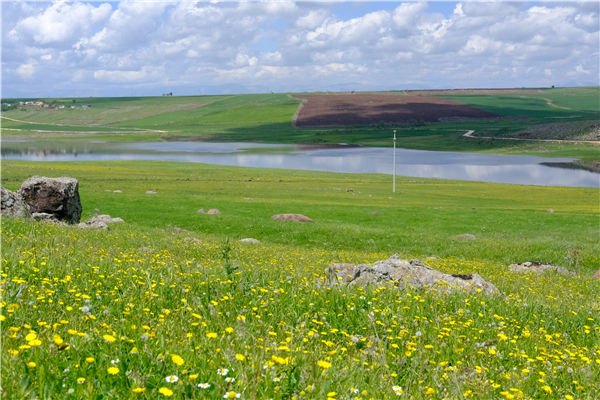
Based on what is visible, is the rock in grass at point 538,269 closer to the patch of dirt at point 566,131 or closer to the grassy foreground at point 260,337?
the grassy foreground at point 260,337

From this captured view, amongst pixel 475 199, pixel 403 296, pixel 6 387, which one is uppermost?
pixel 6 387

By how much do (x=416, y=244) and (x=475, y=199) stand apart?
33669mm

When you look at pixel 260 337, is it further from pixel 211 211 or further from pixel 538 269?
pixel 211 211

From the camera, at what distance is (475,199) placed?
6656cm

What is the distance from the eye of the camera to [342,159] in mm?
136875

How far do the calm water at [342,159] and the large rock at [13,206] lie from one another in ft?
292

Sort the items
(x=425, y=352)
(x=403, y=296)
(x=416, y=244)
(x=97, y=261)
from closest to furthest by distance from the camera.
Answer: (x=425, y=352) < (x=403, y=296) < (x=97, y=261) < (x=416, y=244)

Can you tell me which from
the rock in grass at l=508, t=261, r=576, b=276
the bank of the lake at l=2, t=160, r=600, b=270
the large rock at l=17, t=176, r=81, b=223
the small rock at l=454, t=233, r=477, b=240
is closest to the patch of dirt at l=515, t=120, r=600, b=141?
the bank of the lake at l=2, t=160, r=600, b=270

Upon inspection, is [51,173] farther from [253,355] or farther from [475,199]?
[253,355]

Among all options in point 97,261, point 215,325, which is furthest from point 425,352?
point 97,261

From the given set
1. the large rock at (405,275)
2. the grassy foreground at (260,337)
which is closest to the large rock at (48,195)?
the grassy foreground at (260,337)

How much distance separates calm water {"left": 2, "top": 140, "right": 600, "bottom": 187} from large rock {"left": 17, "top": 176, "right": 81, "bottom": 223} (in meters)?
84.8

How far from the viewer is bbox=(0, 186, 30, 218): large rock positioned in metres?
28.0

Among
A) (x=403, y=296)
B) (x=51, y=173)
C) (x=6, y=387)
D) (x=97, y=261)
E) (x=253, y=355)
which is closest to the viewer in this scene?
(x=6, y=387)
